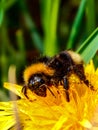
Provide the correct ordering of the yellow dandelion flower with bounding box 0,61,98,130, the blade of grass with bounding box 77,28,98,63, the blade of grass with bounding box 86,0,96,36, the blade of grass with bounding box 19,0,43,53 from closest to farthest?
the yellow dandelion flower with bounding box 0,61,98,130 → the blade of grass with bounding box 77,28,98,63 → the blade of grass with bounding box 86,0,96,36 → the blade of grass with bounding box 19,0,43,53

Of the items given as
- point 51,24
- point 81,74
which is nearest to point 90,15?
point 51,24

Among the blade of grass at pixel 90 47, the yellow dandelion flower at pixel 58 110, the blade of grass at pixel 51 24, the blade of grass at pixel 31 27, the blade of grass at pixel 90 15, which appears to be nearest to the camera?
the yellow dandelion flower at pixel 58 110

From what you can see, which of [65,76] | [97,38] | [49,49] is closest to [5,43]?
[49,49]

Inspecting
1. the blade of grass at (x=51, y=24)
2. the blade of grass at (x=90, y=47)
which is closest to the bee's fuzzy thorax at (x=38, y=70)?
the blade of grass at (x=90, y=47)

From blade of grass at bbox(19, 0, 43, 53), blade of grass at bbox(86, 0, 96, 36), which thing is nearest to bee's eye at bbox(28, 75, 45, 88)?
blade of grass at bbox(86, 0, 96, 36)

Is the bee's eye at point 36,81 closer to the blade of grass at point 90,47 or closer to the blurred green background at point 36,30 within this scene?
the blade of grass at point 90,47

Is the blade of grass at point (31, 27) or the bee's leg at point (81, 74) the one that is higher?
the blade of grass at point (31, 27)

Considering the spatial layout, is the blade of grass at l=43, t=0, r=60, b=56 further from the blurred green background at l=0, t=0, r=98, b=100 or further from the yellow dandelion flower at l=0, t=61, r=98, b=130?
the yellow dandelion flower at l=0, t=61, r=98, b=130

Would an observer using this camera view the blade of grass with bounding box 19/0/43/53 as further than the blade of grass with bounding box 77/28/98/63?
Yes
